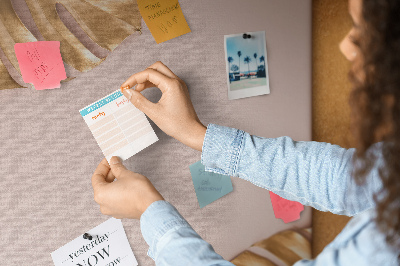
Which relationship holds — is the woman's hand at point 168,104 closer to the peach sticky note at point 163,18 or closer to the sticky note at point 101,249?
the peach sticky note at point 163,18

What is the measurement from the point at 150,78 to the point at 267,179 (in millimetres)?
301

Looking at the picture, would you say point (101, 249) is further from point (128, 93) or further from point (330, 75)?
point (330, 75)

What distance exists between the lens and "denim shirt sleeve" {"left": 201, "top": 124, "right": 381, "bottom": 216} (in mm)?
606

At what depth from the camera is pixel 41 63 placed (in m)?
0.62

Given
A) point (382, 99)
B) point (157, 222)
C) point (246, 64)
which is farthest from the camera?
point (246, 64)

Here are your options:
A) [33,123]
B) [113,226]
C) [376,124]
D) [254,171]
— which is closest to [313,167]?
[254,171]

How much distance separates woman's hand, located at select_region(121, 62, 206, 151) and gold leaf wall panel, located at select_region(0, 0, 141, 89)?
10 cm

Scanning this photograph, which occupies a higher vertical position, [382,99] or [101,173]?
[382,99]

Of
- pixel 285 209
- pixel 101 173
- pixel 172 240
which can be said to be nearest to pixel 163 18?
pixel 101 173

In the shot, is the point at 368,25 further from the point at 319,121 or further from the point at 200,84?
the point at 319,121

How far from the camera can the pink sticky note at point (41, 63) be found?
24.2 inches

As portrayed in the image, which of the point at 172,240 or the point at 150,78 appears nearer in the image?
the point at 172,240

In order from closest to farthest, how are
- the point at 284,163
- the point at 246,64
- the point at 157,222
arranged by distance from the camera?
the point at 157,222 → the point at 284,163 → the point at 246,64

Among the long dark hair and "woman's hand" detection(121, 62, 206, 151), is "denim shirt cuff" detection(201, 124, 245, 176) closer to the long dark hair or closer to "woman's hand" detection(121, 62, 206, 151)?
"woman's hand" detection(121, 62, 206, 151)
